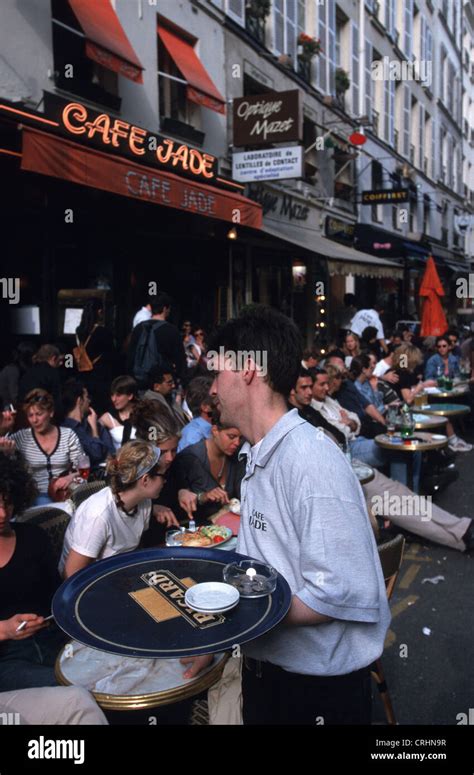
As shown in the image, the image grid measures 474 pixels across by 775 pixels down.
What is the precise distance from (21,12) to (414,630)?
8.23 metres

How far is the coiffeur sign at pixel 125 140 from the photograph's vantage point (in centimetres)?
720

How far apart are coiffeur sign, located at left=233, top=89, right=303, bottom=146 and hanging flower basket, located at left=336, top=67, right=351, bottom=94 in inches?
319

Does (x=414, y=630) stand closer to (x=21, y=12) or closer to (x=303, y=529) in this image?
(x=303, y=529)

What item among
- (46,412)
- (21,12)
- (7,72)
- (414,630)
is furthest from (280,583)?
(21,12)

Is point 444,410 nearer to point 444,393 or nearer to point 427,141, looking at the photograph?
point 444,393

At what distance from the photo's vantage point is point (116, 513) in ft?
11.0

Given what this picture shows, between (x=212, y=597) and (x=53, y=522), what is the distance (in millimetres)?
1760

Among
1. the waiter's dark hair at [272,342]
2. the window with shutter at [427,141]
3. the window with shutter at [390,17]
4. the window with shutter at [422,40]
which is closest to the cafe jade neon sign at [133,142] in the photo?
the waiter's dark hair at [272,342]

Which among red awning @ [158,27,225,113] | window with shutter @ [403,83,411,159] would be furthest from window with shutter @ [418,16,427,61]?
red awning @ [158,27,225,113]

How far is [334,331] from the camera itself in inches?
724

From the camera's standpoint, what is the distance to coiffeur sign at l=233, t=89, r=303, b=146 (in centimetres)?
1110

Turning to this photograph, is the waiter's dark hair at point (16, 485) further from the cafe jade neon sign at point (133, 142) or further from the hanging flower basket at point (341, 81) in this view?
the hanging flower basket at point (341, 81)

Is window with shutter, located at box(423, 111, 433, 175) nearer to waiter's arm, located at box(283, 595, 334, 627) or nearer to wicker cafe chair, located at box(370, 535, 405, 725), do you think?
wicker cafe chair, located at box(370, 535, 405, 725)

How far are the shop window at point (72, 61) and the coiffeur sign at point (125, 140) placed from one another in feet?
2.74
